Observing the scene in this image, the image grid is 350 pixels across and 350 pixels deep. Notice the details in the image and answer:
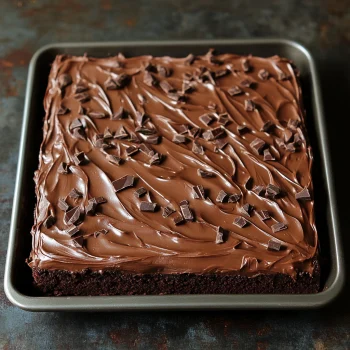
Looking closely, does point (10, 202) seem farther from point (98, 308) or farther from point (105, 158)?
point (98, 308)

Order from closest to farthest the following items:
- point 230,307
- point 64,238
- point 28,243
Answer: point 230,307 < point 64,238 < point 28,243

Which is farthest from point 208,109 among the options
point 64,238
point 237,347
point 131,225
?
point 237,347

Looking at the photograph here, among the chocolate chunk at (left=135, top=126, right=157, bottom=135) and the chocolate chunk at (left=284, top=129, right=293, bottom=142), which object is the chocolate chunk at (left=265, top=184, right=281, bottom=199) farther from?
the chocolate chunk at (left=135, top=126, right=157, bottom=135)

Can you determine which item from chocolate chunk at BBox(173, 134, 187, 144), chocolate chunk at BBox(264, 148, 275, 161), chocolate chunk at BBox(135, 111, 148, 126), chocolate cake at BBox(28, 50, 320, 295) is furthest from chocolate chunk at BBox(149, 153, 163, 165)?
chocolate chunk at BBox(264, 148, 275, 161)

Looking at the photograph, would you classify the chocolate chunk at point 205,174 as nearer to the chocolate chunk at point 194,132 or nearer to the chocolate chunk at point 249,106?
the chocolate chunk at point 194,132

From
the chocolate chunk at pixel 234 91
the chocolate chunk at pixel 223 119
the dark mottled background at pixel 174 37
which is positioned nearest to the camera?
Answer: the dark mottled background at pixel 174 37

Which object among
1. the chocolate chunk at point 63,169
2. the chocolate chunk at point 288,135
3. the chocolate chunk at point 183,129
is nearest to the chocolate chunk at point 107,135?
the chocolate chunk at point 63,169

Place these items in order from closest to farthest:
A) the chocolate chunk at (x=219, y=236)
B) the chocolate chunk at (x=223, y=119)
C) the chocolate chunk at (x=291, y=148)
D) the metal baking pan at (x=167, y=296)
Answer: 1. the metal baking pan at (x=167, y=296)
2. the chocolate chunk at (x=219, y=236)
3. the chocolate chunk at (x=291, y=148)
4. the chocolate chunk at (x=223, y=119)
